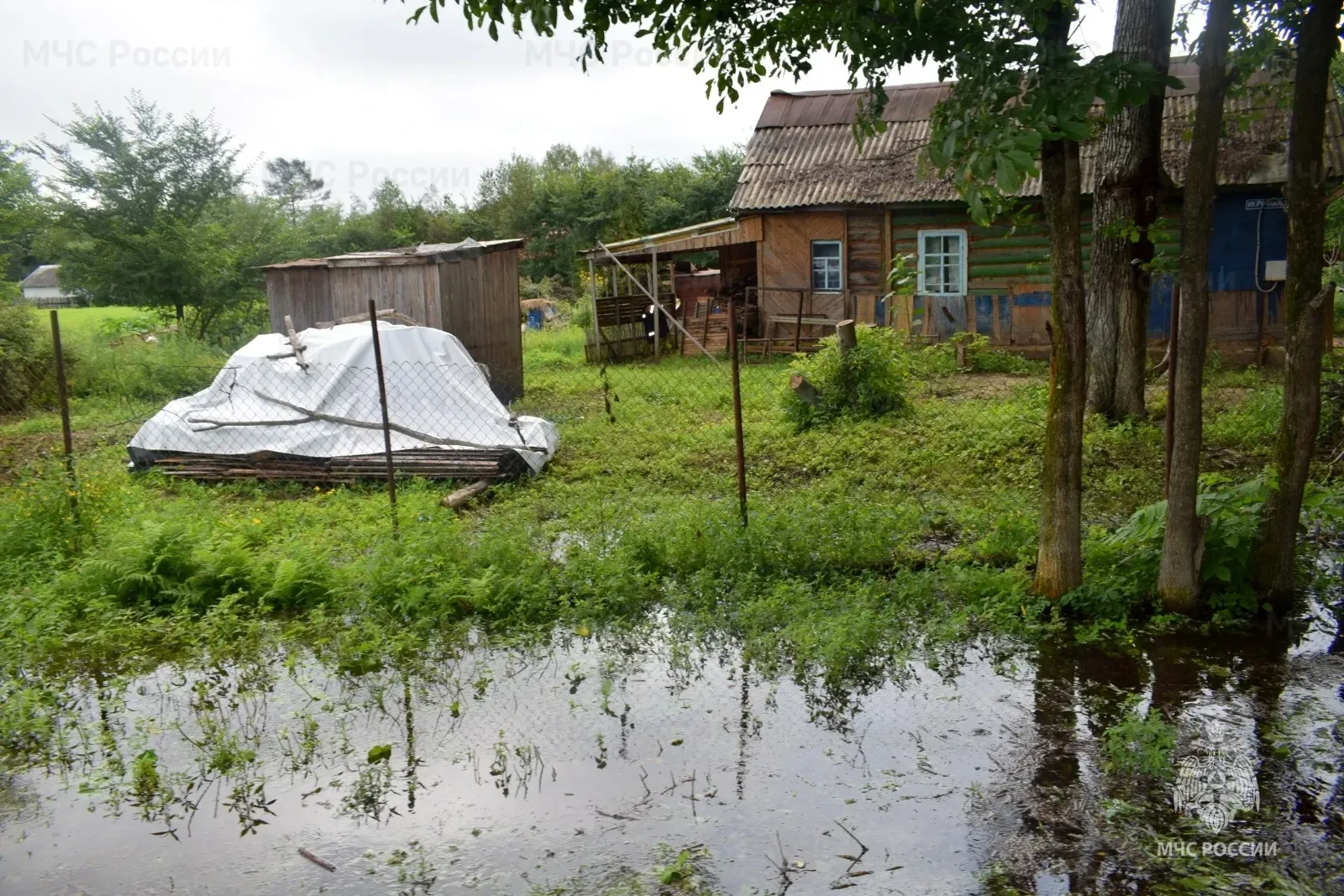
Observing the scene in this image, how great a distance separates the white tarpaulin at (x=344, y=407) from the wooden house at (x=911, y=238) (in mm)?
6727

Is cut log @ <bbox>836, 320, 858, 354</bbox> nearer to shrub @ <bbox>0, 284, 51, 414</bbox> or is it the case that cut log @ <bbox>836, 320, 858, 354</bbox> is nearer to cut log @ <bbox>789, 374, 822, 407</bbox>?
cut log @ <bbox>789, 374, 822, 407</bbox>

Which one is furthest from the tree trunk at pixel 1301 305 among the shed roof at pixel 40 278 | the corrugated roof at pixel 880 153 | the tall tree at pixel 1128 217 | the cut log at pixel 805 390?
the shed roof at pixel 40 278

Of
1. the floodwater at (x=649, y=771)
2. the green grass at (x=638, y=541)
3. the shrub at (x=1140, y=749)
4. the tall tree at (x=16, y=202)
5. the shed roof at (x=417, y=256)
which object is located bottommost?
the floodwater at (x=649, y=771)

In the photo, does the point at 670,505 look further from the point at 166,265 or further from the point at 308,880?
the point at 166,265

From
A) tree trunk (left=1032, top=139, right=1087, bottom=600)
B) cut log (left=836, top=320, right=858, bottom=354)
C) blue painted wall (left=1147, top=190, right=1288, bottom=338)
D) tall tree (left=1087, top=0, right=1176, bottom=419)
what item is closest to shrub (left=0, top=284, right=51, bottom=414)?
cut log (left=836, top=320, right=858, bottom=354)

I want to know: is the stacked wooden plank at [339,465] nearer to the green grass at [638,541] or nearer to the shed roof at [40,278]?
the green grass at [638,541]

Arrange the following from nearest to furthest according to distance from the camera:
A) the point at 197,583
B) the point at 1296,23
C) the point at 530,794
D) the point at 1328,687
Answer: the point at 530,794 < the point at 1328,687 < the point at 1296,23 < the point at 197,583

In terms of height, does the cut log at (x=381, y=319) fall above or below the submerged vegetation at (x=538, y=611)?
above

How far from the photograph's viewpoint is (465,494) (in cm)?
907

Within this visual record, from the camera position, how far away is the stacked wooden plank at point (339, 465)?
972 cm

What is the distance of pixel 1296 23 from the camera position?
5.43 meters

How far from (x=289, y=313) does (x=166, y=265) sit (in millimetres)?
7025

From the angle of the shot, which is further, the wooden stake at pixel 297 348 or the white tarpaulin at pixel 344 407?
the wooden stake at pixel 297 348

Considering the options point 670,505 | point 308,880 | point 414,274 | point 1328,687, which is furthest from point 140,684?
point 414,274
